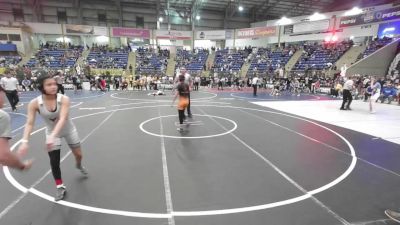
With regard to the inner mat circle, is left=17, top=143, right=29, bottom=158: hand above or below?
above

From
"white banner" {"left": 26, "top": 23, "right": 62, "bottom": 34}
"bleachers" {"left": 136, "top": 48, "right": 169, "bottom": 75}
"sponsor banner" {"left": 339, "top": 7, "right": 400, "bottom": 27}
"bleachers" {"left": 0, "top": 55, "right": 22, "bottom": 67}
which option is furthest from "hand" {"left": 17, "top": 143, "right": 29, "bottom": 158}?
"white banner" {"left": 26, "top": 23, "right": 62, "bottom": 34}

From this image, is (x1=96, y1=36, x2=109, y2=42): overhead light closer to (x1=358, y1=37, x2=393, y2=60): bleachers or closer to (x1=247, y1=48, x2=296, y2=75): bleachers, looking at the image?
(x1=247, y1=48, x2=296, y2=75): bleachers

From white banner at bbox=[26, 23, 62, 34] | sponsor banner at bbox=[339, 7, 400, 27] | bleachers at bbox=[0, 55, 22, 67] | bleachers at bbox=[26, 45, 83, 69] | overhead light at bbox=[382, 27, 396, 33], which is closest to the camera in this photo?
sponsor banner at bbox=[339, 7, 400, 27]

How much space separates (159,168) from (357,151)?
4.73m

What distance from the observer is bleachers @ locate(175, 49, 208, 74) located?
1384 inches

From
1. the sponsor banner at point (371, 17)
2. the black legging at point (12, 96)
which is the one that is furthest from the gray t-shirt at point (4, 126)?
the sponsor banner at point (371, 17)

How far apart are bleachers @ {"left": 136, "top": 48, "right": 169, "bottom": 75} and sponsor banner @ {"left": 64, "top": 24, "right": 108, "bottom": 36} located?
228 inches

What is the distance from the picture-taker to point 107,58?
3453 cm

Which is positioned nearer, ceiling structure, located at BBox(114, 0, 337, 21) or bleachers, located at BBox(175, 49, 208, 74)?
bleachers, located at BBox(175, 49, 208, 74)

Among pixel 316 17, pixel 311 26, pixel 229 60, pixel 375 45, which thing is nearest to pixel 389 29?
pixel 375 45

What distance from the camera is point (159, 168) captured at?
5.23m

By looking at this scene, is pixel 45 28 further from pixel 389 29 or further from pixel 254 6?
pixel 389 29

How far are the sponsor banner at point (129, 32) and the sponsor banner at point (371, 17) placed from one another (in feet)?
83.3

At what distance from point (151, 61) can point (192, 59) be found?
565 cm
